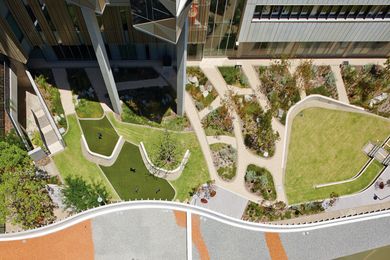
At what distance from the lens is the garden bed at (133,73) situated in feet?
140

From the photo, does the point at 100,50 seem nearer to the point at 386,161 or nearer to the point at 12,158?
the point at 12,158

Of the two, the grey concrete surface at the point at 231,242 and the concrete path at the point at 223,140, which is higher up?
the concrete path at the point at 223,140

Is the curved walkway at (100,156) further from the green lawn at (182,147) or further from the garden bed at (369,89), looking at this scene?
the garden bed at (369,89)

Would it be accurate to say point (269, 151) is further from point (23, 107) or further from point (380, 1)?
point (23, 107)

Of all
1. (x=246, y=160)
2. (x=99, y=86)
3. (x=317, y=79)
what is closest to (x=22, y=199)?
(x=99, y=86)

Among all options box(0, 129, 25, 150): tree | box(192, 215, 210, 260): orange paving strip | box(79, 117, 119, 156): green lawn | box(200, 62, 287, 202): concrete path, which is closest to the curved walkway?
box(79, 117, 119, 156): green lawn

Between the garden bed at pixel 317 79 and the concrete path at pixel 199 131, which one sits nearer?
the concrete path at pixel 199 131

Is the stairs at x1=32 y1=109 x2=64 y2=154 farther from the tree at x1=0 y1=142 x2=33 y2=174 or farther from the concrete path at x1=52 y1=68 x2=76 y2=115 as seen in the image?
the tree at x1=0 y1=142 x2=33 y2=174

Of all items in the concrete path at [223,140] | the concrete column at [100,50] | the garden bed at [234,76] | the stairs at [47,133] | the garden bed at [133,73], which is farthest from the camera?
the garden bed at [234,76]

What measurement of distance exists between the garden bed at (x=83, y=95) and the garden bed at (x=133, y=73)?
3365 mm

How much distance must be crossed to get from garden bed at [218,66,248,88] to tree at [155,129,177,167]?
1040cm

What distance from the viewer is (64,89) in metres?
41.7

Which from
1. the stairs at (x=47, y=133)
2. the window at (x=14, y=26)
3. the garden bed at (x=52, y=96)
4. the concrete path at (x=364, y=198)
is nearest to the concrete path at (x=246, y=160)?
the concrete path at (x=364, y=198)

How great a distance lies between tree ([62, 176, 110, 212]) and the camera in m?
34.8
